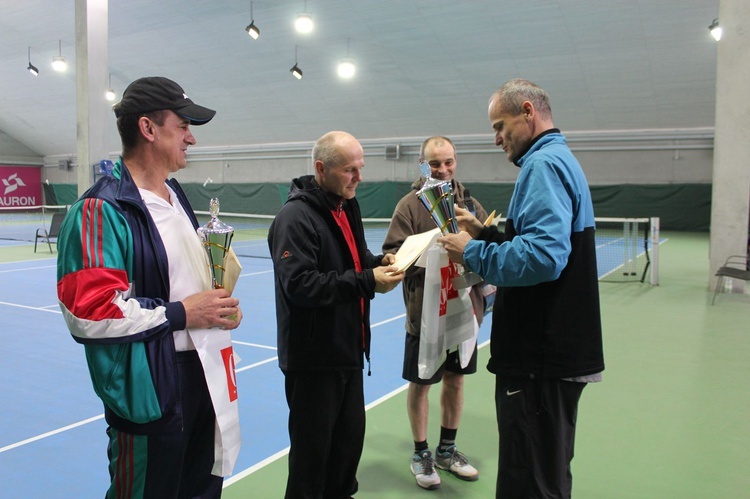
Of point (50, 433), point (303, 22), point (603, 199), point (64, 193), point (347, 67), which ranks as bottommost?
point (50, 433)

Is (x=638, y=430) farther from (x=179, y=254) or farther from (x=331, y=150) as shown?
(x=179, y=254)

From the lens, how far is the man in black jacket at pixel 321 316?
2705mm

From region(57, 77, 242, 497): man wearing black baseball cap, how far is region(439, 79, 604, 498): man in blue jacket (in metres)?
1.04

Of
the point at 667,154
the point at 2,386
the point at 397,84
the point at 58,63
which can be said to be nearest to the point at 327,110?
the point at 397,84

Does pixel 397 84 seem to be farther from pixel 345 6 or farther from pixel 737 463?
pixel 737 463

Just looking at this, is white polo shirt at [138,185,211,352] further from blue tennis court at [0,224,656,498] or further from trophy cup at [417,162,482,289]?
blue tennis court at [0,224,656,498]

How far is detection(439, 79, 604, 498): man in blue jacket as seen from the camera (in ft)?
7.40

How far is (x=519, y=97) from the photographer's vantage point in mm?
2414

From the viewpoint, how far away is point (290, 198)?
2.90 m

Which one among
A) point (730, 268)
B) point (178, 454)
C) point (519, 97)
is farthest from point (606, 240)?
point (178, 454)

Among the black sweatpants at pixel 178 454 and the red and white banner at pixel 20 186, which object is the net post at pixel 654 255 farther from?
the red and white banner at pixel 20 186

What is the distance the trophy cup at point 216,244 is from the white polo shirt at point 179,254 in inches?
2.2

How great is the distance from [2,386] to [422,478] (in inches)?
150

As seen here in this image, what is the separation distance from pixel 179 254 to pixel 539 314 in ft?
4.44
